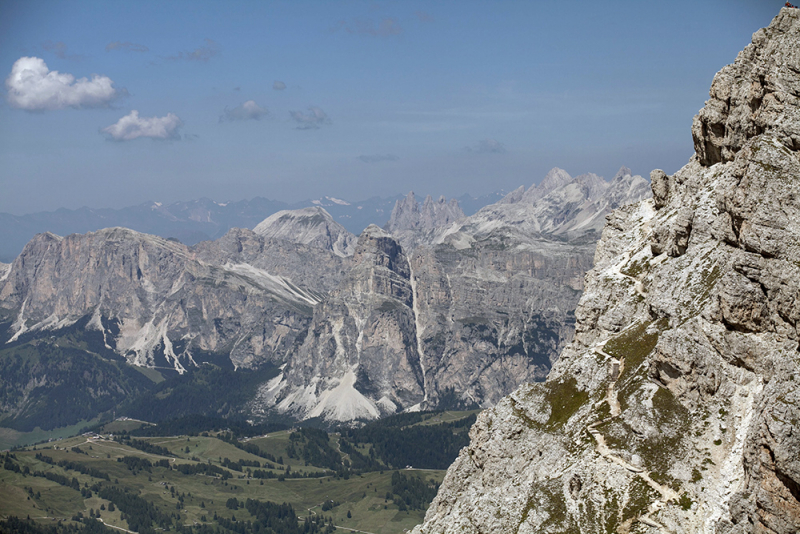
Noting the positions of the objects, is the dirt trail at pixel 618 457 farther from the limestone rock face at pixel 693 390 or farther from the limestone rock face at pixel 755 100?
the limestone rock face at pixel 755 100

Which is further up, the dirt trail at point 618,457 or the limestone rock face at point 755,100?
the limestone rock face at point 755,100

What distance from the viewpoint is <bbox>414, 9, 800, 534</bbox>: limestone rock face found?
90812 mm

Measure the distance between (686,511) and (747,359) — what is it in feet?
66.4

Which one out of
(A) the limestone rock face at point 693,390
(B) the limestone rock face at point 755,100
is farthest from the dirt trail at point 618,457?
(B) the limestone rock face at point 755,100

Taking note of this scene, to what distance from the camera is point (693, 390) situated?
338ft

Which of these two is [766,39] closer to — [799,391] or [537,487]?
[799,391]

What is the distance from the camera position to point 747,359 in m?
98.2

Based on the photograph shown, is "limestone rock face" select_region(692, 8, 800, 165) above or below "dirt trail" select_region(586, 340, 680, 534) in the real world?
above

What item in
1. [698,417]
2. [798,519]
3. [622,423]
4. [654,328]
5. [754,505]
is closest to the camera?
[798,519]

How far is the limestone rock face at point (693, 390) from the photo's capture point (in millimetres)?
90812

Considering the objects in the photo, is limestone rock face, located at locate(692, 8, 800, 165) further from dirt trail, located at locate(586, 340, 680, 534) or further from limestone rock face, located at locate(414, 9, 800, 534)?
dirt trail, located at locate(586, 340, 680, 534)

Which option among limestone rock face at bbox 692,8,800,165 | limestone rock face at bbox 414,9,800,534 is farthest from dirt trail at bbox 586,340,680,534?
limestone rock face at bbox 692,8,800,165

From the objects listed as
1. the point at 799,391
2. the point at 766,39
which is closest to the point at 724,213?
the point at 766,39

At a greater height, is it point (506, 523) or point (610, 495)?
point (610, 495)
